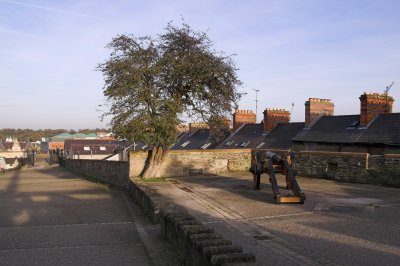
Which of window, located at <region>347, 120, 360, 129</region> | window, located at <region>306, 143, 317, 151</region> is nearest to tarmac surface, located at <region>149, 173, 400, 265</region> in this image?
window, located at <region>347, 120, 360, 129</region>

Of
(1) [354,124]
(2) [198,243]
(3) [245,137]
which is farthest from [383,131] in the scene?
(2) [198,243]

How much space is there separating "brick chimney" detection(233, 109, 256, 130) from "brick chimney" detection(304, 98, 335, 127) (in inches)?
381

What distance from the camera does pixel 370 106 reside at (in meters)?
22.8

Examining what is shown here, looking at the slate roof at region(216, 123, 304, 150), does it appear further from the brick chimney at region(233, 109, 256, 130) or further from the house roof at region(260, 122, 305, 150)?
the brick chimney at region(233, 109, 256, 130)

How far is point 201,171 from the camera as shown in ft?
68.4

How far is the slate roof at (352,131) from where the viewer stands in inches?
821

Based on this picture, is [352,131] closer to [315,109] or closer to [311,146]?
[311,146]

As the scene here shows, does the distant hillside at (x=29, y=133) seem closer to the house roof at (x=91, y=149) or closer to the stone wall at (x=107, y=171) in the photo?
the house roof at (x=91, y=149)

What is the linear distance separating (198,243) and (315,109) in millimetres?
23389

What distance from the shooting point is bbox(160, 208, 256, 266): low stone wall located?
5.08 m

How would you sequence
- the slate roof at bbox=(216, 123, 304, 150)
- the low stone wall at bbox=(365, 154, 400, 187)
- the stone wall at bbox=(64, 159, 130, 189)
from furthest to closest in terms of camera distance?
the slate roof at bbox=(216, 123, 304, 150), the stone wall at bbox=(64, 159, 130, 189), the low stone wall at bbox=(365, 154, 400, 187)

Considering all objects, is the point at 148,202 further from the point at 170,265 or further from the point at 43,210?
the point at 170,265

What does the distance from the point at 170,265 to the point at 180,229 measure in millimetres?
642

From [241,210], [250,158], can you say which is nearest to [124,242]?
[241,210]
